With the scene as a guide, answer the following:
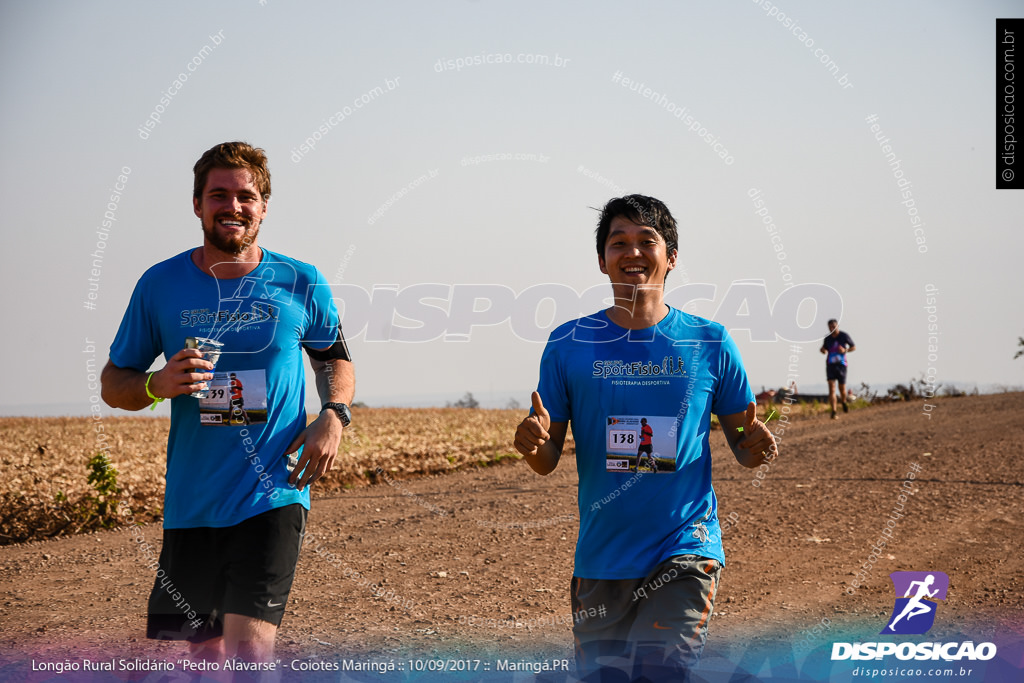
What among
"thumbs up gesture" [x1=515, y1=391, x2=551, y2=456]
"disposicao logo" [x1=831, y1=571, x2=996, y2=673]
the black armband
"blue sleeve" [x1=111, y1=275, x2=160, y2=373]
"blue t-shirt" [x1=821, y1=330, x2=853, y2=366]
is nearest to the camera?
"thumbs up gesture" [x1=515, y1=391, x2=551, y2=456]

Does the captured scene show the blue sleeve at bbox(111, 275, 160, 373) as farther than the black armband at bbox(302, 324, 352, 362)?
No

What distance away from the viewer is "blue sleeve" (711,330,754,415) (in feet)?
11.5

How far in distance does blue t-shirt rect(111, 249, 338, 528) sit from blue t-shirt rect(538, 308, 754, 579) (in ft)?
3.35

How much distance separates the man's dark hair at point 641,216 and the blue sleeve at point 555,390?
0.52 m

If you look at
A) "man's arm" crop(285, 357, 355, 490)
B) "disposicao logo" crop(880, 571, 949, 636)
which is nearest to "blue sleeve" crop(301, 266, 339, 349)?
"man's arm" crop(285, 357, 355, 490)

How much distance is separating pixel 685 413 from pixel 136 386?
7.01 feet

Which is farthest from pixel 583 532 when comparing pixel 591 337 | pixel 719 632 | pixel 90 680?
pixel 90 680

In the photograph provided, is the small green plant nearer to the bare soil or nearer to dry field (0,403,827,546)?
dry field (0,403,827,546)

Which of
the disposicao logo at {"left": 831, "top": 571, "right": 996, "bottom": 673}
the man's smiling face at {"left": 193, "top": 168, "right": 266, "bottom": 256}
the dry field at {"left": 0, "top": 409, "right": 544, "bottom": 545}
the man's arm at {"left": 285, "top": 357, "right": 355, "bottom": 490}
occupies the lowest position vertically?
the disposicao logo at {"left": 831, "top": 571, "right": 996, "bottom": 673}

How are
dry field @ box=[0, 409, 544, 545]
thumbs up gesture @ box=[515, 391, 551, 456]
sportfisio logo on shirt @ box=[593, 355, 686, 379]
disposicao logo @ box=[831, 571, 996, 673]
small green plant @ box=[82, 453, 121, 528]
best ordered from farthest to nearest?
small green plant @ box=[82, 453, 121, 528] < dry field @ box=[0, 409, 544, 545] < disposicao logo @ box=[831, 571, 996, 673] < sportfisio logo on shirt @ box=[593, 355, 686, 379] < thumbs up gesture @ box=[515, 391, 551, 456]

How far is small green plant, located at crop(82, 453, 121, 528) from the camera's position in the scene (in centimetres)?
834

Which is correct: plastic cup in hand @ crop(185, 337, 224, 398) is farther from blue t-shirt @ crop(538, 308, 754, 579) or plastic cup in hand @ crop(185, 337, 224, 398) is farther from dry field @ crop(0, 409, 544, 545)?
dry field @ crop(0, 409, 544, 545)

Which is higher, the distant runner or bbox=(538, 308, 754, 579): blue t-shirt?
the distant runner

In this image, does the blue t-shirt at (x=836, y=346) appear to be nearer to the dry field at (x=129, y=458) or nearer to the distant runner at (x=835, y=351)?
the distant runner at (x=835, y=351)
